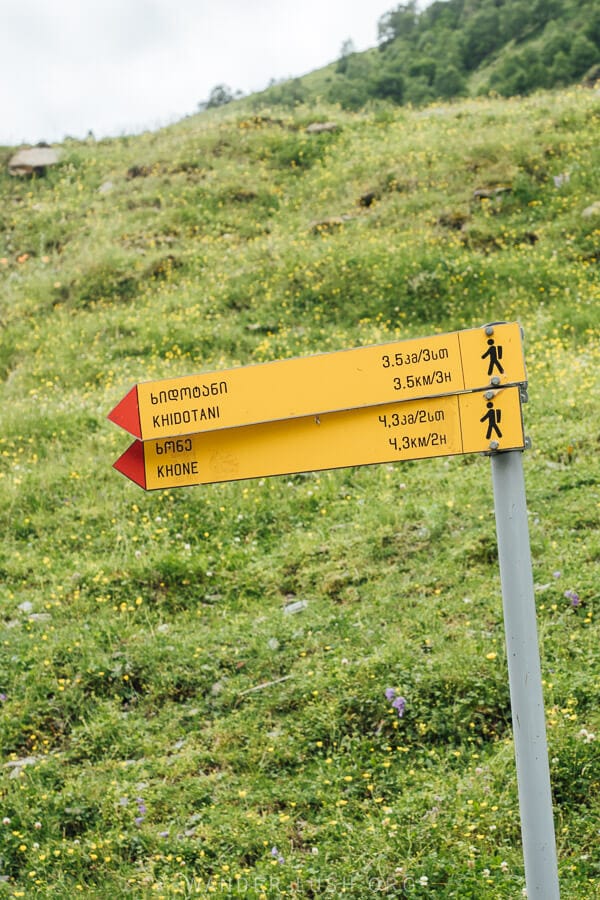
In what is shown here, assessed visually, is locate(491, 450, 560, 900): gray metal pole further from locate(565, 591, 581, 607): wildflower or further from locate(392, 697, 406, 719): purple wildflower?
locate(565, 591, 581, 607): wildflower

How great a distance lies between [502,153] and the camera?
48.9 feet

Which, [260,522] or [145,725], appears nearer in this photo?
[145,725]

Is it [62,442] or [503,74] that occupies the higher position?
[503,74]

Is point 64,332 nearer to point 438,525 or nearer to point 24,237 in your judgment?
point 24,237

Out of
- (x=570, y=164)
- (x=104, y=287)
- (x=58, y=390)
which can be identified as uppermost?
(x=570, y=164)

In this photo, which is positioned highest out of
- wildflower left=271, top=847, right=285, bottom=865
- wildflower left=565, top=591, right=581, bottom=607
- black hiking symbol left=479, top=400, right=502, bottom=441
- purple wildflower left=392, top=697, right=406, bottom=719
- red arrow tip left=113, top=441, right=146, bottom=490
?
red arrow tip left=113, top=441, right=146, bottom=490

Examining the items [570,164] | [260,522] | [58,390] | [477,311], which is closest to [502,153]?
[570,164]

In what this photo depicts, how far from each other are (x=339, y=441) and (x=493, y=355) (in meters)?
0.58

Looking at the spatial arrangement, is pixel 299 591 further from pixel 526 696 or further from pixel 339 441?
pixel 526 696

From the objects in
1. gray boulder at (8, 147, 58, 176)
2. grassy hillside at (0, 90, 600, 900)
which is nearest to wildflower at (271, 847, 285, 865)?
grassy hillside at (0, 90, 600, 900)

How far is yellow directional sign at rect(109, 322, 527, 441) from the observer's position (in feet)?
9.16

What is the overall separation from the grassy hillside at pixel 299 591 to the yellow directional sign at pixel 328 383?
7.64ft

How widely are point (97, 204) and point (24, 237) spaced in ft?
5.18

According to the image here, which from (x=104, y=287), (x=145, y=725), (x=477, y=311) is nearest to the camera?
(x=145, y=725)
